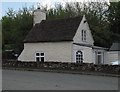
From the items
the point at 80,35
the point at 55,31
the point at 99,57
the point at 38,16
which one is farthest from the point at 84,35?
the point at 38,16

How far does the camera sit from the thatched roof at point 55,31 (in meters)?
37.6

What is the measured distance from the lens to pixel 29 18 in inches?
1973

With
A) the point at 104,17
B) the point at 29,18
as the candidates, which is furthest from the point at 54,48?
the point at 104,17

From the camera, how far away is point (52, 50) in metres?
38.2

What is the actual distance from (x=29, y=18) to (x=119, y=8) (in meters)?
16.2

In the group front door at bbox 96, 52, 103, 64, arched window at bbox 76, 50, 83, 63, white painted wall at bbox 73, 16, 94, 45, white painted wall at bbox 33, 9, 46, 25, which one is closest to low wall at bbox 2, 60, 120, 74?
arched window at bbox 76, 50, 83, 63

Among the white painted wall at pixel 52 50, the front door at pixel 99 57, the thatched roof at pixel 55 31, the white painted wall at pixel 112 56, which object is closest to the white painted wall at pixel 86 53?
the white painted wall at pixel 52 50

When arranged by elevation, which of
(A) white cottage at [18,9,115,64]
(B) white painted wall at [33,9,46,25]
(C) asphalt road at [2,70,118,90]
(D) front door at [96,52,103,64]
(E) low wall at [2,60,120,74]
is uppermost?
(B) white painted wall at [33,9,46,25]

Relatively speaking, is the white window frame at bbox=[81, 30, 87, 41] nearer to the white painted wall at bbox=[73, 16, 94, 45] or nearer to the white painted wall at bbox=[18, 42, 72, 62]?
the white painted wall at bbox=[73, 16, 94, 45]

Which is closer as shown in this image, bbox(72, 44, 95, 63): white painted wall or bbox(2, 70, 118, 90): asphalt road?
bbox(2, 70, 118, 90): asphalt road

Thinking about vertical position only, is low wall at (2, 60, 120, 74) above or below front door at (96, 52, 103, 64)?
below

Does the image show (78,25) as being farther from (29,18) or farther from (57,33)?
(29,18)

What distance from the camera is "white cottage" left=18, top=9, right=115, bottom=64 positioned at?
1459 inches

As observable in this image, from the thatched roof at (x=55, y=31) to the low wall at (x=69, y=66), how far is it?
5572 mm
